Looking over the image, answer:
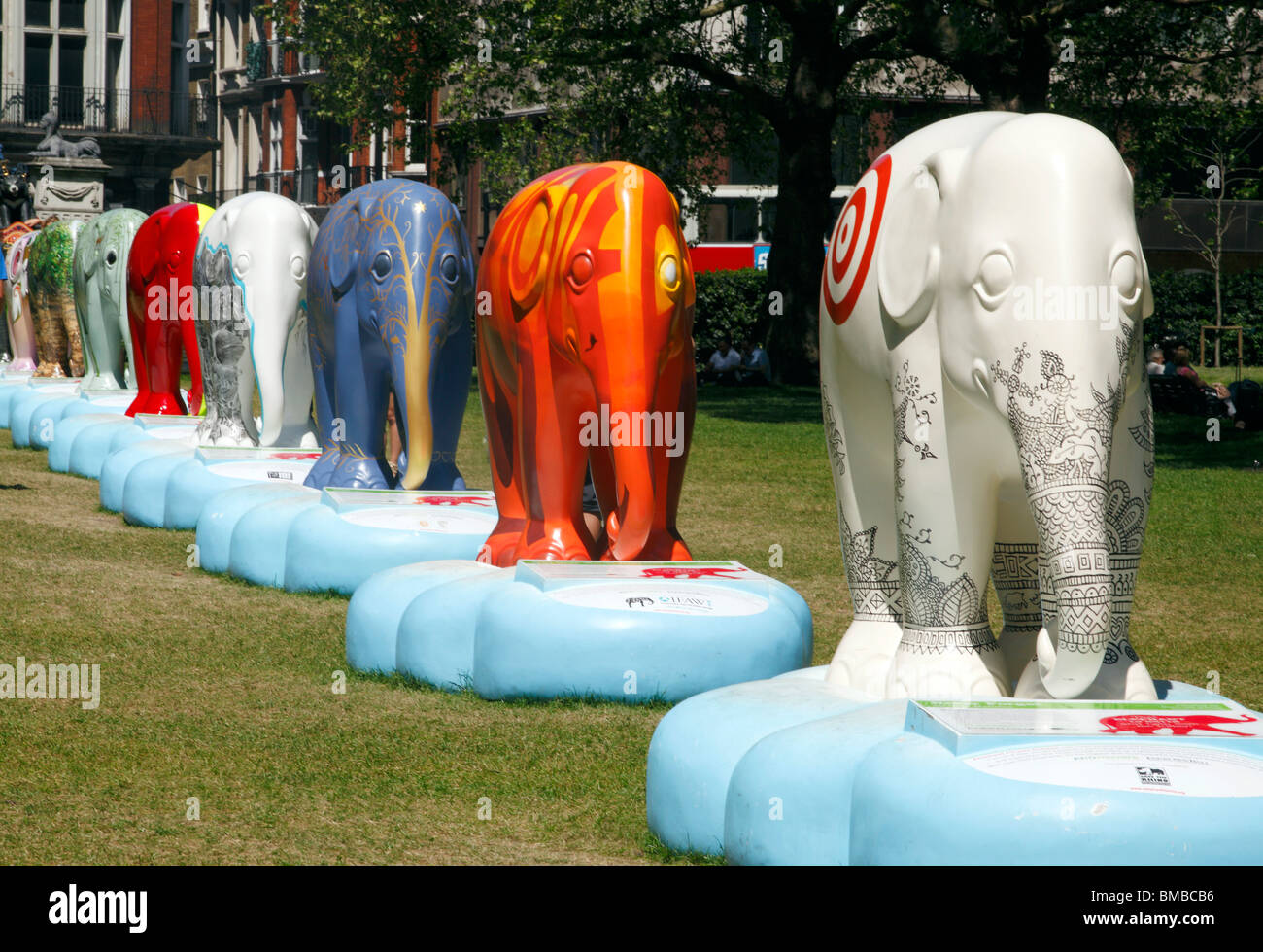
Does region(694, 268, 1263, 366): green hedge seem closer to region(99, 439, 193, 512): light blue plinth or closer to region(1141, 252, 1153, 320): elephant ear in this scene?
region(99, 439, 193, 512): light blue plinth

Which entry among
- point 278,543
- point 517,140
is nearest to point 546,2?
point 517,140

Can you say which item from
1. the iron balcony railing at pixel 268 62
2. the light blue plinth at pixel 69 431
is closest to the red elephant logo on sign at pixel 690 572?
the light blue plinth at pixel 69 431

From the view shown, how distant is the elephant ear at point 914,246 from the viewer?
14.6ft

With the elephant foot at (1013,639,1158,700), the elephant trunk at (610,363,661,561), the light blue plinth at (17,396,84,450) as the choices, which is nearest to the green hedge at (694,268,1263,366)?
the light blue plinth at (17,396,84,450)

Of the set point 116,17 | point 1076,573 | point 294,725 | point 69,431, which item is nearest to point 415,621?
point 294,725

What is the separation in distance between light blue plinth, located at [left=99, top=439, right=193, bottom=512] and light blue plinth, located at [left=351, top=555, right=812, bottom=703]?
5565 mm

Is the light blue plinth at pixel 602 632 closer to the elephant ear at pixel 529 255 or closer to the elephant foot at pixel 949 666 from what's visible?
the elephant ear at pixel 529 255

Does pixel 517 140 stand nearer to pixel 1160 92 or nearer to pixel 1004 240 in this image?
pixel 1160 92

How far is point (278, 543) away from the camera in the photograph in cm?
888

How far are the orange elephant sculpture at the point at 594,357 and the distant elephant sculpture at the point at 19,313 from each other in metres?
14.3

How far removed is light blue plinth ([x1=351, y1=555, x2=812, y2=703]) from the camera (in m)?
6.16

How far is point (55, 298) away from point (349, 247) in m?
10.8

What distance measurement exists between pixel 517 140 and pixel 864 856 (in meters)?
22.2

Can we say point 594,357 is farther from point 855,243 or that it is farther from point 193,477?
point 193,477
